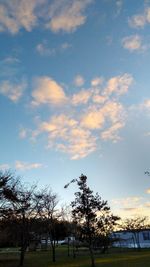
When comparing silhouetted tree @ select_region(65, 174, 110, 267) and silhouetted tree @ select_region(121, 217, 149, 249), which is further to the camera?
silhouetted tree @ select_region(121, 217, 149, 249)

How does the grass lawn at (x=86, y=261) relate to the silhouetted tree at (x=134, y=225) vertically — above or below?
below

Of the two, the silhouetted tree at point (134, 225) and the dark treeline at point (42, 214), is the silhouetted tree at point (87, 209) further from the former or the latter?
the silhouetted tree at point (134, 225)

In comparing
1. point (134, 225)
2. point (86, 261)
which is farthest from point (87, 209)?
point (134, 225)

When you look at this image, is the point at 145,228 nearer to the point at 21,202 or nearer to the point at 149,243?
the point at 149,243

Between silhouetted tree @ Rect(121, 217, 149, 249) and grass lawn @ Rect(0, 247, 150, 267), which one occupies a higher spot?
silhouetted tree @ Rect(121, 217, 149, 249)

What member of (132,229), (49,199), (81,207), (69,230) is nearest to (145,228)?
(132,229)

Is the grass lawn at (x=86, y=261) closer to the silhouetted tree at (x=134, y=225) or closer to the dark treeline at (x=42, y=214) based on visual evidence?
the dark treeline at (x=42, y=214)

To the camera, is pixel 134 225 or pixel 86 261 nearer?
pixel 86 261

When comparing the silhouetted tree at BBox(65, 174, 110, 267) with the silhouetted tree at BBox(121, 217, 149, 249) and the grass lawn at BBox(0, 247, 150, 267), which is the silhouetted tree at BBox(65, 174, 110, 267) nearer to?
the grass lawn at BBox(0, 247, 150, 267)

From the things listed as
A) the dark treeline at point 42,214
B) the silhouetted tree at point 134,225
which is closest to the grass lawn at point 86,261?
the dark treeline at point 42,214

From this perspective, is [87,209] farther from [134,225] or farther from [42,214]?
[134,225]

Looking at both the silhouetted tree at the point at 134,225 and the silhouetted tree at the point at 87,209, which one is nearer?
the silhouetted tree at the point at 87,209

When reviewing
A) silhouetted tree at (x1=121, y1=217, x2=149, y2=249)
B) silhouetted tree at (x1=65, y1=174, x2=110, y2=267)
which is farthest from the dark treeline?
silhouetted tree at (x1=121, y1=217, x2=149, y2=249)

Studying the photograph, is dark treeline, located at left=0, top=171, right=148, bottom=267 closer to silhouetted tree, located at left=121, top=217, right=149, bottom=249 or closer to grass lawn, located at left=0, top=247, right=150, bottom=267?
grass lawn, located at left=0, top=247, right=150, bottom=267
